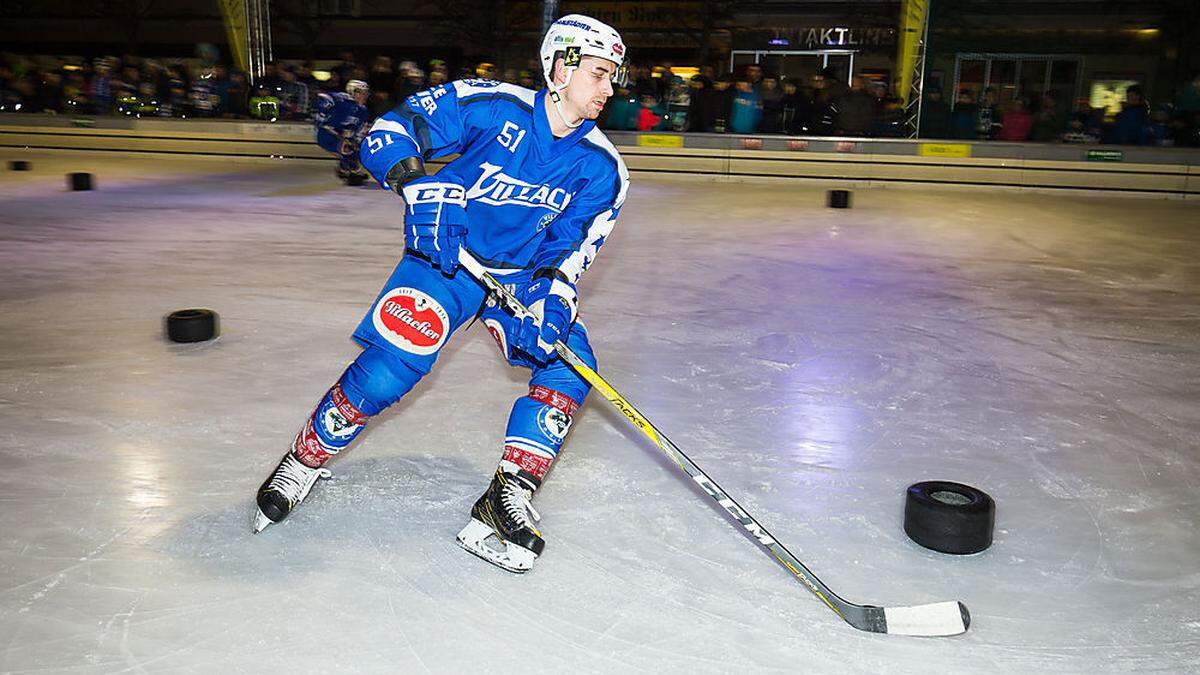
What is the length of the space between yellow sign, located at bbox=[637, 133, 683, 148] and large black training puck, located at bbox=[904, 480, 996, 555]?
11.8 meters

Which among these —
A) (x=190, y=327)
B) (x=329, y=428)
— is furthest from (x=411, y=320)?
(x=190, y=327)

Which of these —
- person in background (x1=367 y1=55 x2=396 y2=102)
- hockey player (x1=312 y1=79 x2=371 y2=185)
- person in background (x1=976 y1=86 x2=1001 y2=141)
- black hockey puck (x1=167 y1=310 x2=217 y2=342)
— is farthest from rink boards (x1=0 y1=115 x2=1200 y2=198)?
black hockey puck (x1=167 y1=310 x2=217 y2=342)

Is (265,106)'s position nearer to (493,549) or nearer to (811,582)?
(493,549)

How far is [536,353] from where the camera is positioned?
287cm

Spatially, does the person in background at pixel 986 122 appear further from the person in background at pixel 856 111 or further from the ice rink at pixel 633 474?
the ice rink at pixel 633 474

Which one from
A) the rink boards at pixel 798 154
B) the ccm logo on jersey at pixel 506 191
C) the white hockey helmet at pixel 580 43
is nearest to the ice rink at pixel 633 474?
the ccm logo on jersey at pixel 506 191

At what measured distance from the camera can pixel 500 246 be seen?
9.77 feet

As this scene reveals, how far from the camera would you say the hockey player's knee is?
2.75 meters

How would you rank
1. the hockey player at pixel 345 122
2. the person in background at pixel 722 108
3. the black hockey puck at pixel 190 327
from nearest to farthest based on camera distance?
the black hockey puck at pixel 190 327 < the hockey player at pixel 345 122 < the person in background at pixel 722 108

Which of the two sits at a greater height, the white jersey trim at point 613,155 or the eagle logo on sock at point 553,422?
the white jersey trim at point 613,155

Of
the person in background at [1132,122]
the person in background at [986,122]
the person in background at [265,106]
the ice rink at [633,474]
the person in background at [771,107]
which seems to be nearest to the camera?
the ice rink at [633,474]

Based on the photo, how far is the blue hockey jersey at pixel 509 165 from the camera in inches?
112

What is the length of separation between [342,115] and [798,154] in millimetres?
6308

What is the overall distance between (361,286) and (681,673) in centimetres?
469
